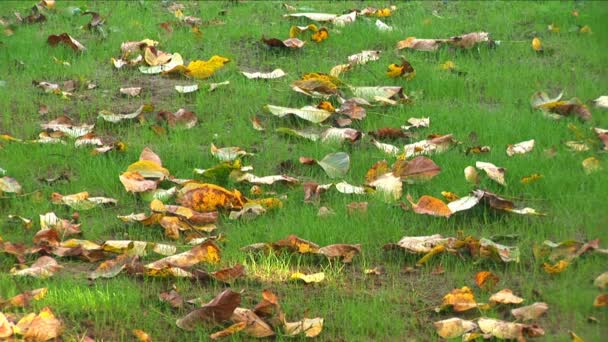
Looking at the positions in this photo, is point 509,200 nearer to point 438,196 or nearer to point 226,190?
point 438,196

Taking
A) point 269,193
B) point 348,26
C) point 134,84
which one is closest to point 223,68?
point 134,84

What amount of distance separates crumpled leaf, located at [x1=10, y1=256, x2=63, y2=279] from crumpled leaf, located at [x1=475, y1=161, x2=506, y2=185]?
2063 millimetres

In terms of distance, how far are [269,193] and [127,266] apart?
104 centimetres

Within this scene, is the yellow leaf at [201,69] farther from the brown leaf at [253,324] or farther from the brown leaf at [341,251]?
the brown leaf at [253,324]

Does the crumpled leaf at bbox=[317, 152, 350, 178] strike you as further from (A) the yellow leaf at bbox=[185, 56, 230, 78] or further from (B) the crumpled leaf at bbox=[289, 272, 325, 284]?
(A) the yellow leaf at bbox=[185, 56, 230, 78]

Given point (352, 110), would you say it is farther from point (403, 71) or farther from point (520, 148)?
point (520, 148)

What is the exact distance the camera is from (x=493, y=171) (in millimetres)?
4895

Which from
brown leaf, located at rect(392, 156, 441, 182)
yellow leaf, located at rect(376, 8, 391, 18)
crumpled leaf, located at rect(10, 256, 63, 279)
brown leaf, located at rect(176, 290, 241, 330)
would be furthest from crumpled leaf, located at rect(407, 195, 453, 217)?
yellow leaf, located at rect(376, 8, 391, 18)

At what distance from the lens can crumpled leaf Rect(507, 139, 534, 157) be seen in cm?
524

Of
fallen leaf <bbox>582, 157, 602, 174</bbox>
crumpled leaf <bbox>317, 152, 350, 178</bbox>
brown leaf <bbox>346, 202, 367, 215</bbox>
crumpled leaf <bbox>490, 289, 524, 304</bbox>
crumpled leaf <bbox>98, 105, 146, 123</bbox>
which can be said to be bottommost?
crumpled leaf <bbox>98, 105, 146, 123</bbox>

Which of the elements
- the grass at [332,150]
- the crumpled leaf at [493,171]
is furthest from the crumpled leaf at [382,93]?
the crumpled leaf at [493,171]

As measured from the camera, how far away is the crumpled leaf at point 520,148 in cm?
524

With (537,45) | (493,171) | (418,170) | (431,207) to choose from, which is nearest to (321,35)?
(537,45)

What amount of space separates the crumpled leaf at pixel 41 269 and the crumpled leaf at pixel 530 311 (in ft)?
6.08
